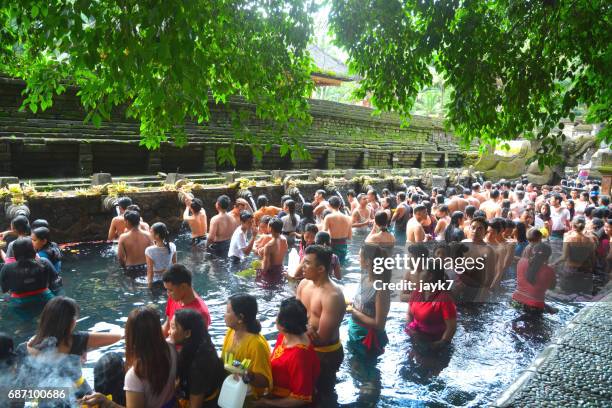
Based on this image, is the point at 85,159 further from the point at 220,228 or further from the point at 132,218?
the point at 132,218

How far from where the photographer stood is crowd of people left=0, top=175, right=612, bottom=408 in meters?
3.15

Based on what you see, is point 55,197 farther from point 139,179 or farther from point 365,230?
point 365,230

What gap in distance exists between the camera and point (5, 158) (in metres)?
13.0

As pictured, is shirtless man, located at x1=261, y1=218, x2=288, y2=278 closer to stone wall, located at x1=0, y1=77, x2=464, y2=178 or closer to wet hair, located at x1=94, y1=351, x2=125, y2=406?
stone wall, located at x1=0, y1=77, x2=464, y2=178

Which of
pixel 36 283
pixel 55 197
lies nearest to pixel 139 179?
pixel 55 197

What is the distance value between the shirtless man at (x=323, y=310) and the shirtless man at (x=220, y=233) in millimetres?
5237

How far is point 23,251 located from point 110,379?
3136mm

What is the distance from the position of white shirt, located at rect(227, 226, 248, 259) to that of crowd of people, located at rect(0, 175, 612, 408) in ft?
0.06

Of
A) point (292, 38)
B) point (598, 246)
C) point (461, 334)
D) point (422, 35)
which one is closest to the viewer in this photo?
point (292, 38)

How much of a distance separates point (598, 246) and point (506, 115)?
451 centimetres

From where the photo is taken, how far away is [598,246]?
8.89 metres

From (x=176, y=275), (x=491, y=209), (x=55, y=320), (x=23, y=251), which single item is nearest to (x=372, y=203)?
(x=491, y=209)

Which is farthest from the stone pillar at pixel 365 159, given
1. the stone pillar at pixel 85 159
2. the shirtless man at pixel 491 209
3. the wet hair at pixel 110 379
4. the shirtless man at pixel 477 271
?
the wet hair at pixel 110 379

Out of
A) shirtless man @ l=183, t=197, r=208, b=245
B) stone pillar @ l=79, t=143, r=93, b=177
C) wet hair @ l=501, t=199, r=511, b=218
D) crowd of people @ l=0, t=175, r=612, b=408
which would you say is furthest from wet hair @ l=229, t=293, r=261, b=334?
stone pillar @ l=79, t=143, r=93, b=177
